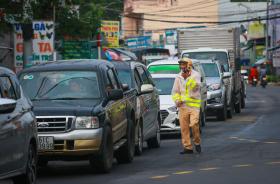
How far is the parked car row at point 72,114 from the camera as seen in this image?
40.2 feet

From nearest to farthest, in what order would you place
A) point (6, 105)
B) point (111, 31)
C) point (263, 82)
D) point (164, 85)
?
point (6, 105), point (164, 85), point (111, 31), point (263, 82)

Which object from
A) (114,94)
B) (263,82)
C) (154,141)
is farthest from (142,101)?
(263,82)

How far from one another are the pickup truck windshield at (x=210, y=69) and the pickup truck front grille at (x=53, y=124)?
51.5 ft

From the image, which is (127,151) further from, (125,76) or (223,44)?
(223,44)

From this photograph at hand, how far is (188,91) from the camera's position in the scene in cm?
1808

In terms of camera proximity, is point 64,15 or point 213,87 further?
point 64,15

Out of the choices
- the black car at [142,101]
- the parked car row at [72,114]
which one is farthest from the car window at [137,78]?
the parked car row at [72,114]

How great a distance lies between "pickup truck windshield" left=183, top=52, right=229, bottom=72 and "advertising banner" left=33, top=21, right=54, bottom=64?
7595 millimetres

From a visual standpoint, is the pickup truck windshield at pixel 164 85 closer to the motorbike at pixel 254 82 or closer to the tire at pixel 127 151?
the tire at pixel 127 151

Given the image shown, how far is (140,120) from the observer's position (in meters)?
17.9

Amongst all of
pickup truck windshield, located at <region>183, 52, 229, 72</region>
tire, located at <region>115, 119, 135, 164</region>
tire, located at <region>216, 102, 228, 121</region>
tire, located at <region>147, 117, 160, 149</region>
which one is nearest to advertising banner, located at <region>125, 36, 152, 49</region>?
pickup truck windshield, located at <region>183, 52, 229, 72</region>

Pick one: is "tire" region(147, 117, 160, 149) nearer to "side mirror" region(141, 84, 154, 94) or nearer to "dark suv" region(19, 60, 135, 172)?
"side mirror" region(141, 84, 154, 94)

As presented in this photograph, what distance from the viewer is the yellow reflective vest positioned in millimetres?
18078

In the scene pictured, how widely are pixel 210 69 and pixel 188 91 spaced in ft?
38.3
